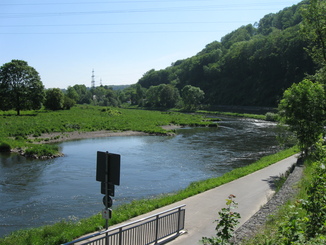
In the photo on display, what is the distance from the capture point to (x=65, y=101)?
84438 millimetres

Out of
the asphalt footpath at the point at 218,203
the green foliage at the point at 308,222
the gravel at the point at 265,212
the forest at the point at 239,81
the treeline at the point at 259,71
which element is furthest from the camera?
the treeline at the point at 259,71

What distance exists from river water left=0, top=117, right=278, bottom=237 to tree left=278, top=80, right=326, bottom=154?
6725 mm

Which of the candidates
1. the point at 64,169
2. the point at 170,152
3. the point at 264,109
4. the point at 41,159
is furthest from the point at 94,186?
the point at 264,109

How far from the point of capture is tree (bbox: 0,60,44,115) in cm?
6309

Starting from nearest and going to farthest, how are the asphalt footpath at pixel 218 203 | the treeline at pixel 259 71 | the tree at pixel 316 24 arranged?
the asphalt footpath at pixel 218 203, the tree at pixel 316 24, the treeline at pixel 259 71

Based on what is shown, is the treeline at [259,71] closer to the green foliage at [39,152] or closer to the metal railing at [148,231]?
the green foliage at [39,152]

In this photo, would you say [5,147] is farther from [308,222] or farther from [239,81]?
[239,81]

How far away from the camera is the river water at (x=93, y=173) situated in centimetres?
1537

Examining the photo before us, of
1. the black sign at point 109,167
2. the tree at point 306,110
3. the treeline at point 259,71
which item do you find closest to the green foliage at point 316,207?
the black sign at point 109,167

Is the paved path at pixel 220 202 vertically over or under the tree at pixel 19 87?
under

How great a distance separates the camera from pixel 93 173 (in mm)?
23312

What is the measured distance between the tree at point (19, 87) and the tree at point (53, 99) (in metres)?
11.9

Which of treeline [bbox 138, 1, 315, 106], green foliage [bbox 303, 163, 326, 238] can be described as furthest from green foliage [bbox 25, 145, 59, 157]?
treeline [bbox 138, 1, 315, 106]

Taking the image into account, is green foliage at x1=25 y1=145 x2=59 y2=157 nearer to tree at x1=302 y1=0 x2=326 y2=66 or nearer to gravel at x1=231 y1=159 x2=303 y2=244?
gravel at x1=231 y1=159 x2=303 y2=244
